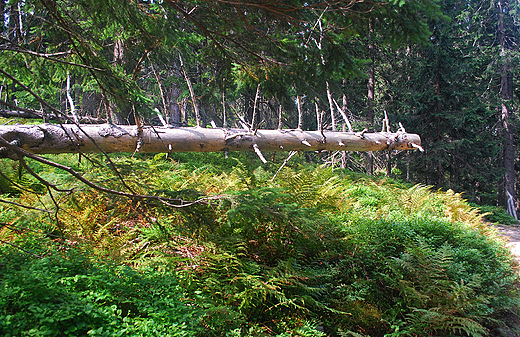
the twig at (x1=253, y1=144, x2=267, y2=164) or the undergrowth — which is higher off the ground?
the twig at (x1=253, y1=144, x2=267, y2=164)

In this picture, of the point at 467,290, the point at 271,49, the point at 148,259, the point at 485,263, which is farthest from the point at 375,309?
the point at 271,49

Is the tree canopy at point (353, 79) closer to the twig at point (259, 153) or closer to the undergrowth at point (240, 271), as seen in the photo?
the twig at point (259, 153)

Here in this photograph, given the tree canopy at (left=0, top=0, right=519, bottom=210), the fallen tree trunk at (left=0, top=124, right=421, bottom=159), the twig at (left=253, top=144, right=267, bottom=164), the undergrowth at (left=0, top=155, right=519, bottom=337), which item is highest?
the tree canopy at (left=0, top=0, right=519, bottom=210)

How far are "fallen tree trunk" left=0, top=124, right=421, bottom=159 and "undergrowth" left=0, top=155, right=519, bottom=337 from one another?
0.53 metres

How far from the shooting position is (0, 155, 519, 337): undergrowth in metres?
2.26

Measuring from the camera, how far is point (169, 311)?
2.38 metres

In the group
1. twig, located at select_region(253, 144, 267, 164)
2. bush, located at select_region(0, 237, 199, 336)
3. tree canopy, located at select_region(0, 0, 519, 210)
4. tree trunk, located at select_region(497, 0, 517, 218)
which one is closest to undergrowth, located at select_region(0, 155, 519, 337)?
bush, located at select_region(0, 237, 199, 336)

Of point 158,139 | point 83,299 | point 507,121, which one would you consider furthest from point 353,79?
point 507,121

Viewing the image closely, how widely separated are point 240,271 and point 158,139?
2.10 m

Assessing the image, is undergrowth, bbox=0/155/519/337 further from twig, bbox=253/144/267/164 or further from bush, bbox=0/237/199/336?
twig, bbox=253/144/267/164

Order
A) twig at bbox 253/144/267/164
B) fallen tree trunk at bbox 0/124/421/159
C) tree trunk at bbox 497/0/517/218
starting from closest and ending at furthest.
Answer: fallen tree trunk at bbox 0/124/421/159 → twig at bbox 253/144/267/164 → tree trunk at bbox 497/0/517/218

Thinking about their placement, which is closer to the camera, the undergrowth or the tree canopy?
the undergrowth

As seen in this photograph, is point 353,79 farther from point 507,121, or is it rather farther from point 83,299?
point 507,121

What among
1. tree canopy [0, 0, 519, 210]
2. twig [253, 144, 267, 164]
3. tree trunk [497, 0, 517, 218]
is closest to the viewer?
twig [253, 144, 267, 164]
